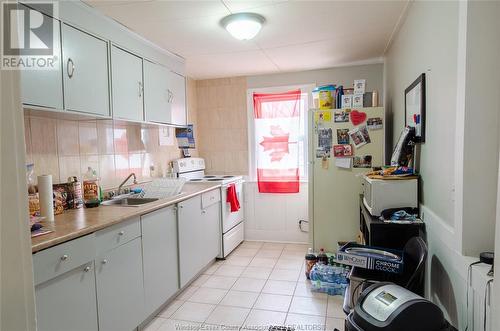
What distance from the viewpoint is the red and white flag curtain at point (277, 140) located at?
405cm

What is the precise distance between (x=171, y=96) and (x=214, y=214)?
1.38 meters

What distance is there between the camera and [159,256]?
237 cm

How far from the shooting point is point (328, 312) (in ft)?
8.00

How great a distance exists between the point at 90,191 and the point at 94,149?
15.2 inches

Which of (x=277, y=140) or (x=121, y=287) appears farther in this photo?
(x=277, y=140)

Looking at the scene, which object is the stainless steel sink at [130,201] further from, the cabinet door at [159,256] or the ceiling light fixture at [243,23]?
the ceiling light fixture at [243,23]

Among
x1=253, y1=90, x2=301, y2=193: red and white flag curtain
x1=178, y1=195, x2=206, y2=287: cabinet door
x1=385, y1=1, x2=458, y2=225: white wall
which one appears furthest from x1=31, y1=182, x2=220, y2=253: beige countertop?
x1=385, y1=1, x2=458, y2=225: white wall

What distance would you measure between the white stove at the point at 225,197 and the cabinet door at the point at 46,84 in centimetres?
197

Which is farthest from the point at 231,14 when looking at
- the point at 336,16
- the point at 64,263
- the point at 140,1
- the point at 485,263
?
the point at 485,263

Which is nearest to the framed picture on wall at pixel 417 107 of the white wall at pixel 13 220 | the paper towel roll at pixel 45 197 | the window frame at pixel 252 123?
the window frame at pixel 252 123

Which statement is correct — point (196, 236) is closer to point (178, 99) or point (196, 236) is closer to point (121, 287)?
point (121, 287)

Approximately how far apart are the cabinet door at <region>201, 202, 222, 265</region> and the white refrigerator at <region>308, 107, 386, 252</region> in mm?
1076

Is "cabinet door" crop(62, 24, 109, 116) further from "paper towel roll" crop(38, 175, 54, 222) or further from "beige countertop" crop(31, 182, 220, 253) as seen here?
"beige countertop" crop(31, 182, 220, 253)

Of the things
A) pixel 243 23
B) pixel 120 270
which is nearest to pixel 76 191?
pixel 120 270
